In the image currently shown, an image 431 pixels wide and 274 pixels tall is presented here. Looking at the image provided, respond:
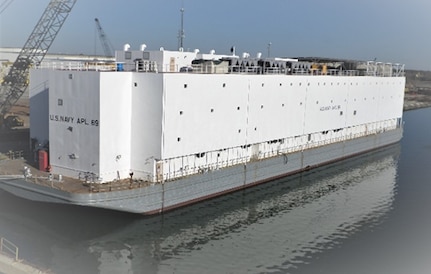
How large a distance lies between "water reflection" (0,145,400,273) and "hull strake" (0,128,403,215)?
2.17ft

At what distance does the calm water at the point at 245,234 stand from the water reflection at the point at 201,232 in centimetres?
4

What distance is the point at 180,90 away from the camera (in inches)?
939

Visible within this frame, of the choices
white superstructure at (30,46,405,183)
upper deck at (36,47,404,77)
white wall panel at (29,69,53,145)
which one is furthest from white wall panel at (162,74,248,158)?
white wall panel at (29,69,53,145)

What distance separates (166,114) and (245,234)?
7144 millimetres

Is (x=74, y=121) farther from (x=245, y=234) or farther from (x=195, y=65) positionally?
(x=245, y=234)

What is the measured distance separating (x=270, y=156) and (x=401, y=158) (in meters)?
18.0

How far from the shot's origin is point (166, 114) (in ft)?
76.3

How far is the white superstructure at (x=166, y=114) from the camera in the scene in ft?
73.9

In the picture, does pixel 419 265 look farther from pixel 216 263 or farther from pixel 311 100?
pixel 311 100

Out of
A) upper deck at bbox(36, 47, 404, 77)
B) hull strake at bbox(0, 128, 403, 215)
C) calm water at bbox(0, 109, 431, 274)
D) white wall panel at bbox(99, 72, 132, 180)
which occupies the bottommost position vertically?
calm water at bbox(0, 109, 431, 274)

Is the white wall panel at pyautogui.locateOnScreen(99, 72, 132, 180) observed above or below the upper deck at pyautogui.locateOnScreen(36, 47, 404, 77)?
below

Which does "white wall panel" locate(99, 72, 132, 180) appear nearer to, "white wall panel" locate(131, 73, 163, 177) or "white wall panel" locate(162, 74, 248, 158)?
"white wall panel" locate(131, 73, 163, 177)

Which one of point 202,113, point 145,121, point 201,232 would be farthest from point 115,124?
point 201,232

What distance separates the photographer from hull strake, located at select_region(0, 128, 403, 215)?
20809 millimetres
